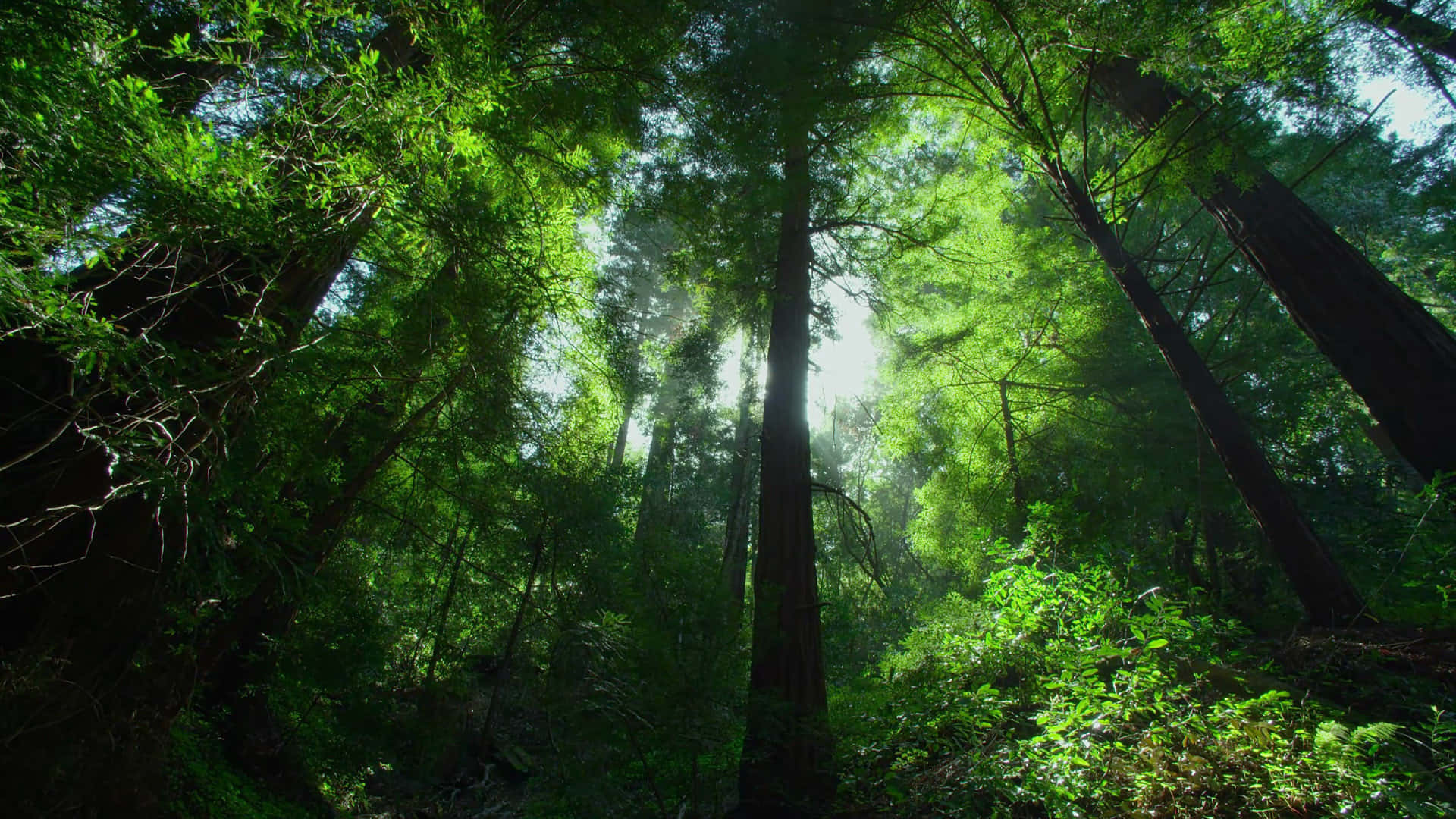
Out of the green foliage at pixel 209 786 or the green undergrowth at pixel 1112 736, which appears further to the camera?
the green foliage at pixel 209 786

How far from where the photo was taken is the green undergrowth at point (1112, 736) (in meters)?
2.31

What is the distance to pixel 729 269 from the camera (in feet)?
19.1

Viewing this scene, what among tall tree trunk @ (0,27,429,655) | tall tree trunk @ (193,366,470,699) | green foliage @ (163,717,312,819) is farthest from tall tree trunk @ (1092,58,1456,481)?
green foliage @ (163,717,312,819)

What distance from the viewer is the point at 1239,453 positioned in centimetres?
438

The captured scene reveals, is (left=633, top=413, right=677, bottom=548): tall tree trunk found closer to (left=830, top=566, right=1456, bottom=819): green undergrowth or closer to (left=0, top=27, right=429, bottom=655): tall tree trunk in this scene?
(left=830, top=566, right=1456, bottom=819): green undergrowth

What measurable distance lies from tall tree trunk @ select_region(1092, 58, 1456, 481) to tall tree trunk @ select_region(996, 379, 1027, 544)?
2935 mm

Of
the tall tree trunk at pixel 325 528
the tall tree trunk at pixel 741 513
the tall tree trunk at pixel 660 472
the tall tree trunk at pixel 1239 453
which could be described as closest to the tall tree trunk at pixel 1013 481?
the tall tree trunk at pixel 1239 453

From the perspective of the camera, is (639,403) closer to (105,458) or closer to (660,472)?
(105,458)

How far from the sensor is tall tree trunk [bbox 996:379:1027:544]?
719 centimetres

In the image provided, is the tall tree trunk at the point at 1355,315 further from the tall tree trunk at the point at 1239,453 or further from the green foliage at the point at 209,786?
the green foliage at the point at 209,786

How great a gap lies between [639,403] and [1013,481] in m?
5.12

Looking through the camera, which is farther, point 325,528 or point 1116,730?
point 325,528

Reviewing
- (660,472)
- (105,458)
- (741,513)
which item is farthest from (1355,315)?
(660,472)

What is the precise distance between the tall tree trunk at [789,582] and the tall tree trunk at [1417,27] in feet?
17.9
